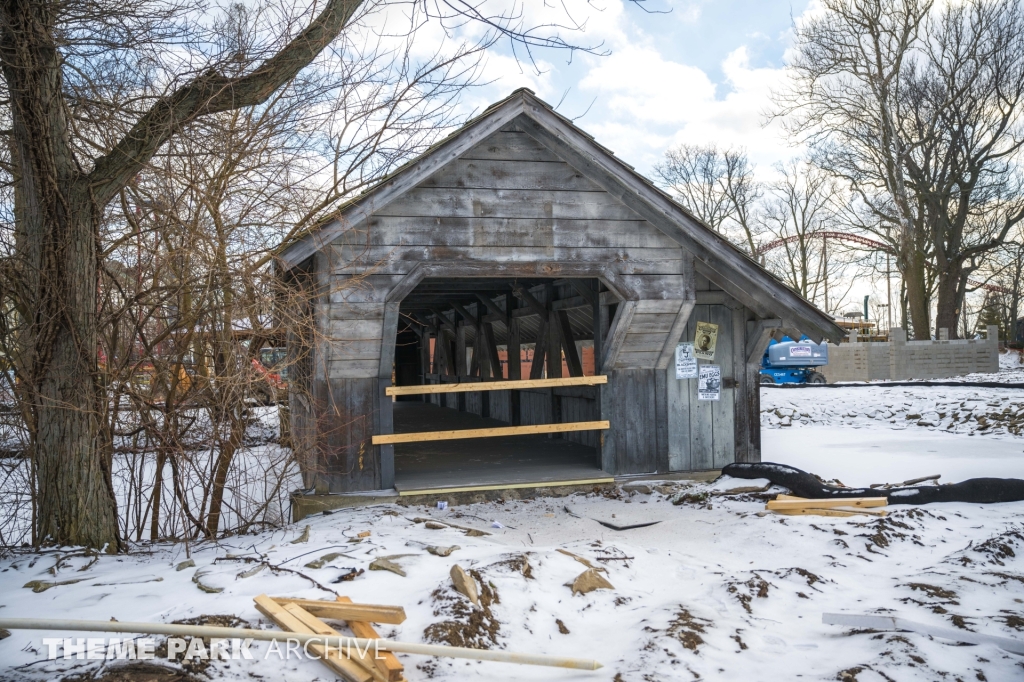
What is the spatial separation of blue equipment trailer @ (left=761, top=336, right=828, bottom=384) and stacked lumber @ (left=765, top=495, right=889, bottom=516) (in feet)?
55.0

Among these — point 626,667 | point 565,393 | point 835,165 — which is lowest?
point 626,667

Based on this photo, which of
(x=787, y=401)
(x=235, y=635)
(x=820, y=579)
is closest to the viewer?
(x=235, y=635)

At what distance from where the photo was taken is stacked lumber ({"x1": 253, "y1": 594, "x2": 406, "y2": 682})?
3.57m

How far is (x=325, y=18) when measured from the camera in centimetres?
549

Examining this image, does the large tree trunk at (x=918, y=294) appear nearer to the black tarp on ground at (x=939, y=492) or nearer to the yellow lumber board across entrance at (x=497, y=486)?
the black tarp on ground at (x=939, y=492)

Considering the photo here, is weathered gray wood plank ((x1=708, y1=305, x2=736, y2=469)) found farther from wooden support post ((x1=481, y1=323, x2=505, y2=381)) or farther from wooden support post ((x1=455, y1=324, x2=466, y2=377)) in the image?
wooden support post ((x1=455, y1=324, x2=466, y2=377))

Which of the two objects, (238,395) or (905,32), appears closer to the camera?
(238,395)

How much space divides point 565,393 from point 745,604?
7580mm

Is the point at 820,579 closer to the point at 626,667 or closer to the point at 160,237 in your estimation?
the point at 626,667

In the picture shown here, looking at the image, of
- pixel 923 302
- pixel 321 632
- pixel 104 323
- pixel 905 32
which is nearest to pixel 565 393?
pixel 104 323

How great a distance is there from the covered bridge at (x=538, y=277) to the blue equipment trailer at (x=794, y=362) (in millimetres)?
15425

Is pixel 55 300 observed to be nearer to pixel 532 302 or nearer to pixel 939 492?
pixel 532 302

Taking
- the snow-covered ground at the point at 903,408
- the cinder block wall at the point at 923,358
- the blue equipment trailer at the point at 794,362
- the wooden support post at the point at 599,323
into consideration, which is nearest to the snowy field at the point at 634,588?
the wooden support post at the point at 599,323

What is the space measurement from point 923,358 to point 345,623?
24.6 metres
